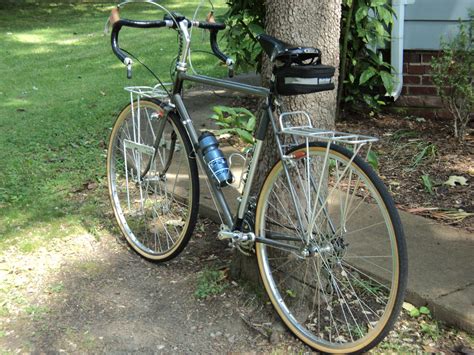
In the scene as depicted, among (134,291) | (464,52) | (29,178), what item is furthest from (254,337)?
(464,52)

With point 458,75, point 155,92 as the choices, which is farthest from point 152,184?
point 458,75

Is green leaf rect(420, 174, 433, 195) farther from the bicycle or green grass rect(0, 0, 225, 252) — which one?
green grass rect(0, 0, 225, 252)

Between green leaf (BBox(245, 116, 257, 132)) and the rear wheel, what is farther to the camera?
green leaf (BBox(245, 116, 257, 132))

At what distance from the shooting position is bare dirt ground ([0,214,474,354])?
2824 millimetres

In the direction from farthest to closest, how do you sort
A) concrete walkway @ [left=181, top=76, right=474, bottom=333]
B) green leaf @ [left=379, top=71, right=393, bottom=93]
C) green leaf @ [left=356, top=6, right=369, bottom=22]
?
green leaf @ [left=379, top=71, right=393, bottom=93] < green leaf @ [left=356, top=6, right=369, bottom=22] < concrete walkway @ [left=181, top=76, right=474, bottom=333]

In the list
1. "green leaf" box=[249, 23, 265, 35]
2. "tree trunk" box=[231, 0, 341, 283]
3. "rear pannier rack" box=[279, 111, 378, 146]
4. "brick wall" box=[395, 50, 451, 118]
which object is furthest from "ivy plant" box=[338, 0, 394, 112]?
"rear pannier rack" box=[279, 111, 378, 146]

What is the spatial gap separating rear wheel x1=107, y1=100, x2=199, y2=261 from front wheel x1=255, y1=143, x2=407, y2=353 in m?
0.57

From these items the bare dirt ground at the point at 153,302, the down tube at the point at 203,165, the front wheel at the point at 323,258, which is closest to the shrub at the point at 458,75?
the bare dirt ground at the point at 153,302

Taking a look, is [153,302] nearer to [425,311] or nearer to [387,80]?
[425,311]

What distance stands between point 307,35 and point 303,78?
44 centimetres

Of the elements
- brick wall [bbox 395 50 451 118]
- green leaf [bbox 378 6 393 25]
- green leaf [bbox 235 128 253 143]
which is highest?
green leaf [bbox 378 6 393 25]

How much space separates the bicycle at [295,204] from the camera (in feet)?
8.30

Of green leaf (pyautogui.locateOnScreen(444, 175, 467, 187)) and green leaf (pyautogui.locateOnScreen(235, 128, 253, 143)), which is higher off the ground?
green leaf (pyautogui.locateOnScreen(235, 128, 253, 143))

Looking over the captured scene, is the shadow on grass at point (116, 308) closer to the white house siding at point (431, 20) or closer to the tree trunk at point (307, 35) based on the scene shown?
the tree trunk at point (307, 35)
